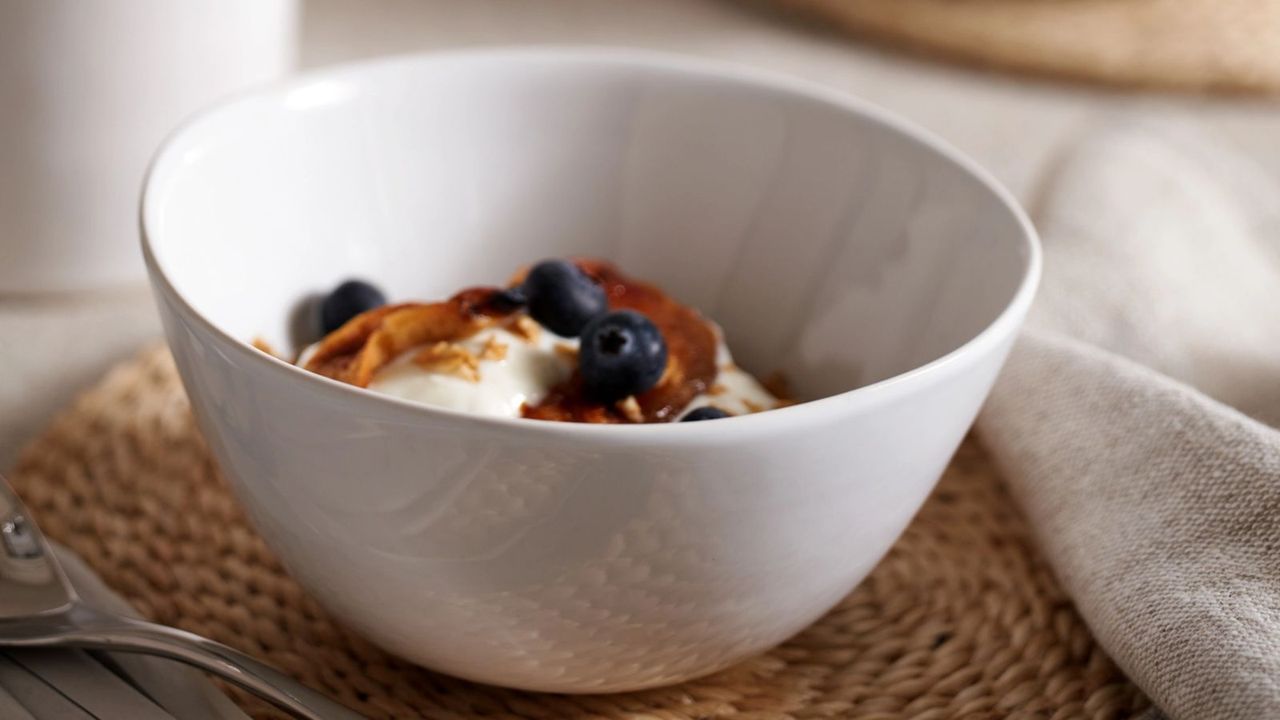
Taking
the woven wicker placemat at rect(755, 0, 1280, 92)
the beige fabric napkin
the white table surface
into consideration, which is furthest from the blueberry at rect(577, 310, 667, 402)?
the woven wicker placemat at rect(755, 0, 1280, 92)

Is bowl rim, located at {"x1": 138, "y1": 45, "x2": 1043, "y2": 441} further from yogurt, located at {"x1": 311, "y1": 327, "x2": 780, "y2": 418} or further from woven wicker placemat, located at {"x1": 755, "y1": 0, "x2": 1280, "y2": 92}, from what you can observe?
woven wicker placemat, located at {"x1": 755, "y1": 0, "x2": 1280, "y2": 92}

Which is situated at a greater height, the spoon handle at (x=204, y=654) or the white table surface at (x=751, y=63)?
the spoon handle at (x=204, y=654)

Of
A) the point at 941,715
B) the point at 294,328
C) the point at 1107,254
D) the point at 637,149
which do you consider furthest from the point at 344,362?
the point at 1107,254

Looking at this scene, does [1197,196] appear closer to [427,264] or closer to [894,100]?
[894,100]

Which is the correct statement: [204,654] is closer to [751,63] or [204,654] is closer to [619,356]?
[619,356]

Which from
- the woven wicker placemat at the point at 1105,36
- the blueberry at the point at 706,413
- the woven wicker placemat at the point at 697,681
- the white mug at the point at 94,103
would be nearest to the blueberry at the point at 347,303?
the woven wicker placemat at the point at 697,681

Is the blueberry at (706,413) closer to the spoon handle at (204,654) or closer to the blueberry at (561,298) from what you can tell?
the blueberry at (561,298)
